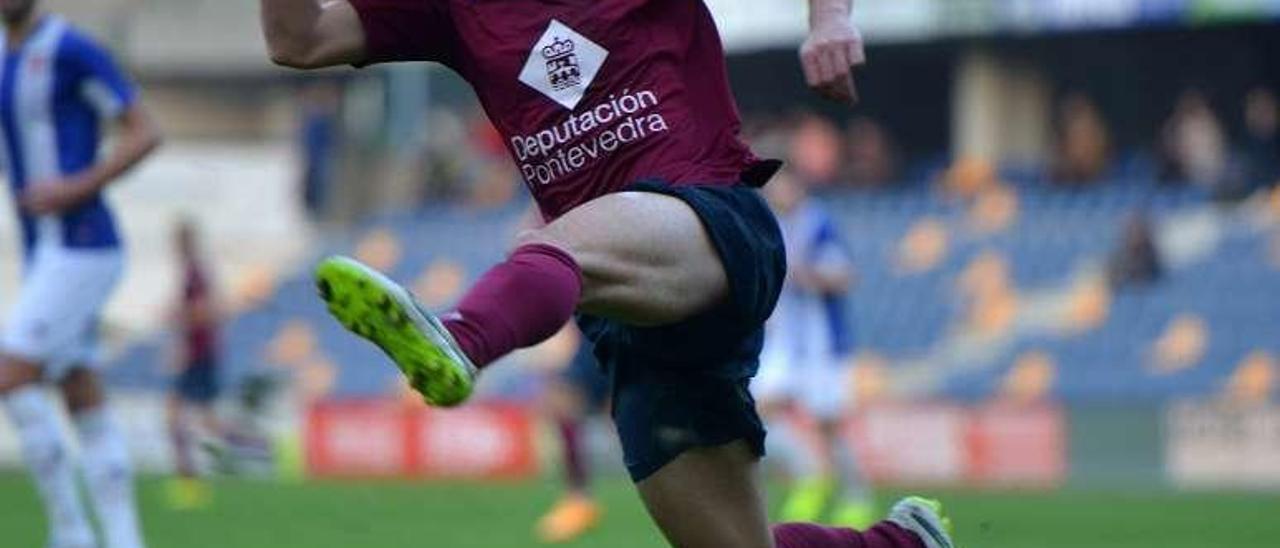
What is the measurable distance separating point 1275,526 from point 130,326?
64.2ft

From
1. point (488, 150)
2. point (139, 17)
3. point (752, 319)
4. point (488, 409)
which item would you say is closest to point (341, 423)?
point (488, 409)

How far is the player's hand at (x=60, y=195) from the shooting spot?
10.5 meters

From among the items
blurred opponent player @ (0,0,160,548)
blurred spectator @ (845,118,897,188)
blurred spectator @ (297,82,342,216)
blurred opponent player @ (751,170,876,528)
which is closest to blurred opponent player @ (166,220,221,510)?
blurred opponent player @ (751,170,876,528)

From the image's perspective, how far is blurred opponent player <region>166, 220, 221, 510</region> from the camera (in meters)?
22.6

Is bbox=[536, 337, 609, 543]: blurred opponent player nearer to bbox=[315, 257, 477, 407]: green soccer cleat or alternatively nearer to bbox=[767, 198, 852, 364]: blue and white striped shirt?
bbox=[767, 198, 852, 364]: blue and white striped shirt

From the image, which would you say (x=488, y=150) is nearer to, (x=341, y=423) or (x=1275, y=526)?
(x=341, y=423)

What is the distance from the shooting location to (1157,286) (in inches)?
1027

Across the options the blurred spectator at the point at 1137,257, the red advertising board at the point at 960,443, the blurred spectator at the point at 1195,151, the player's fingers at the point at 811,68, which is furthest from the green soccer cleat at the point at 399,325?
the blurred spectator at the point at 1195,151

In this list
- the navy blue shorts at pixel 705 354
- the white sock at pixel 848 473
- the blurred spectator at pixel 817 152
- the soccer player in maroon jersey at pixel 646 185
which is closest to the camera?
the soccer player in maroon jersey at pixel 646 185

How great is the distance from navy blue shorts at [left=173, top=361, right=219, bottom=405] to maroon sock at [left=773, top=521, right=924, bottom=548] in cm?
1623

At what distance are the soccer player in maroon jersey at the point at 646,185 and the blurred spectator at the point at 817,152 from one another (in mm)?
21853

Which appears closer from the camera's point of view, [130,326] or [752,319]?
[752,319]

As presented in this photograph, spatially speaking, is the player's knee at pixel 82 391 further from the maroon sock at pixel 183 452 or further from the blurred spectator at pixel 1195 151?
the blurred spectator at pixel 1195 151

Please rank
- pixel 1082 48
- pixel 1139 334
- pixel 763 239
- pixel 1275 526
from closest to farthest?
pixel 763 239, pixel 1275 526, pixel 1139 334, pixel 1082 48
